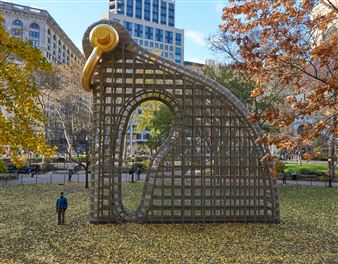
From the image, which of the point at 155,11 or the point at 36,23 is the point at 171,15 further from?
the point at 36,23

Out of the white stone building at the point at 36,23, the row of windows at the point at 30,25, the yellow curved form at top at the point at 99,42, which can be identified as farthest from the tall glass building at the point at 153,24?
the yellow curved form at top at the point at 99,42

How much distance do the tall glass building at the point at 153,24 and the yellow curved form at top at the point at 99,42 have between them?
72.0 m

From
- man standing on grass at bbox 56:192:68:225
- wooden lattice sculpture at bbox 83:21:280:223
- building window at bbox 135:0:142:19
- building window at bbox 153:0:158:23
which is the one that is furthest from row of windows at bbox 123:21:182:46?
man standing on grass at bbox 56:192:68:225

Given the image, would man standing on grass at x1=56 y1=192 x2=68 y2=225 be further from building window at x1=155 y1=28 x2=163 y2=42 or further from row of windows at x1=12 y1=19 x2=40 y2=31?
building window at x1=155 y1=28 x2=163 y2=42

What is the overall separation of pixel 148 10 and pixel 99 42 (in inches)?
3248

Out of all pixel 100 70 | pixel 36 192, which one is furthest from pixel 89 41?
pixel 36 192

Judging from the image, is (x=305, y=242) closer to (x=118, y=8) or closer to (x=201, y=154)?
(x=201, y=154)

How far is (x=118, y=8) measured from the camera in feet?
272

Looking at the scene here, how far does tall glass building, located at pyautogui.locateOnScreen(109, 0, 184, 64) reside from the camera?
80.6 metres

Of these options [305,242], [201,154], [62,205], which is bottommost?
[305,242]

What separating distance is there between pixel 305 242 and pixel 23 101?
25.6ft

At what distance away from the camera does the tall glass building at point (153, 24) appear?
265ft

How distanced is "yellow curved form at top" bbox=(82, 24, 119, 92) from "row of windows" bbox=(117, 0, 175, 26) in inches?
3111

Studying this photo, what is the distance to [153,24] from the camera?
82.3 m
